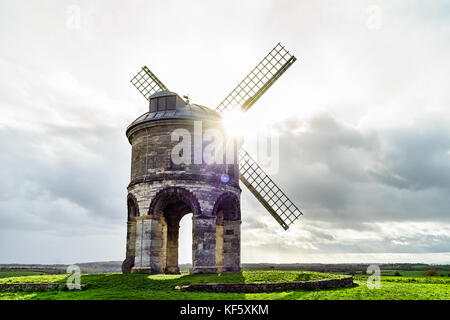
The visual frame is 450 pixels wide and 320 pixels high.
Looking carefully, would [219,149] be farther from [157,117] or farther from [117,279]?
[117,279]

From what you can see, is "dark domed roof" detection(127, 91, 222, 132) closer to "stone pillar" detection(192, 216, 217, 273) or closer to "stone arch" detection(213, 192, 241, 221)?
"stone arch" detection(213, 192, 241, 221)

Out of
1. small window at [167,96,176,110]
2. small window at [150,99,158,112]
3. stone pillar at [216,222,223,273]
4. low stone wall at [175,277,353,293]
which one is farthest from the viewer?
stone pillar at [216,222,223,273]

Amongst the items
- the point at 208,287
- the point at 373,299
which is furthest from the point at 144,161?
the point at 373,299

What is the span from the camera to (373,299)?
1501cm

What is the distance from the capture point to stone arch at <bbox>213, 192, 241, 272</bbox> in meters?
24.3

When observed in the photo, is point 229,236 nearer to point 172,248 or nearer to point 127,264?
point 172,248

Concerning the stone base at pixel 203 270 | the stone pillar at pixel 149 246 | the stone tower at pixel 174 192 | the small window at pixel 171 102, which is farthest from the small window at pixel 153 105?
the stone base at pixel 203 270

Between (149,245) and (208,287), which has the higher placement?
(149,245)

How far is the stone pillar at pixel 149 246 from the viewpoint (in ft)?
71.9

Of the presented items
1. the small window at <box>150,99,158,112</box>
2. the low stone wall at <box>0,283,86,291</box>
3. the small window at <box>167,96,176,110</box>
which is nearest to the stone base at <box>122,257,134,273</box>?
the low stone wall at <box>0,283,86,291</box>

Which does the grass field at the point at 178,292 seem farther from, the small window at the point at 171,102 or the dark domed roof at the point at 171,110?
the small window at the point at 171,102

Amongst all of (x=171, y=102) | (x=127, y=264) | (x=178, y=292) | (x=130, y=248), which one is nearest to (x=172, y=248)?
(x=130, y=248)
